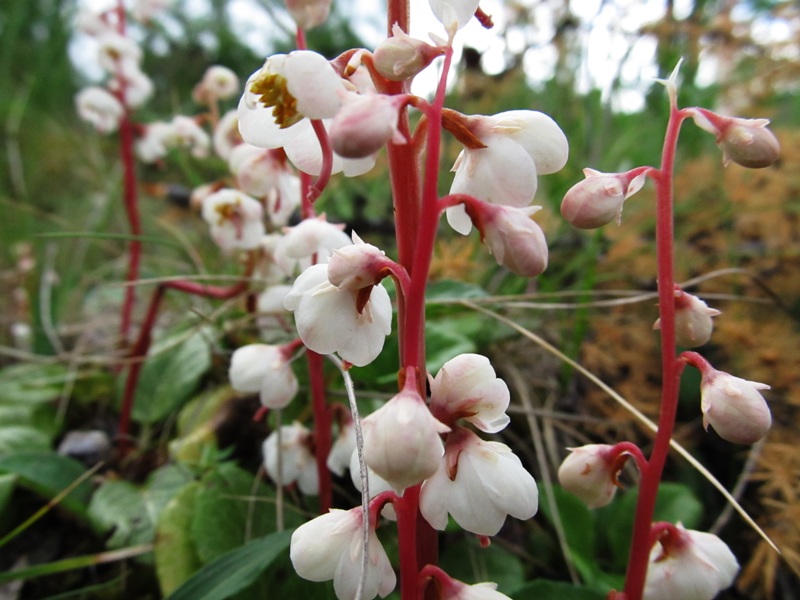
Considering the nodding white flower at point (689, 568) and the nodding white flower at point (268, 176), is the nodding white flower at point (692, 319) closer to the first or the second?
the nodding white flower at point (689, 568)

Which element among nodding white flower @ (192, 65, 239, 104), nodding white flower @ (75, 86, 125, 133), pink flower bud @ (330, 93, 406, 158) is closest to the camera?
pink flower bud @ (330, 93, 406, 158)

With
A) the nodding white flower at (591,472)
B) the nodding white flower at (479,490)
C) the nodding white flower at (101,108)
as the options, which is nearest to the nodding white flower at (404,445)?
the nodding white flower at (479,490)

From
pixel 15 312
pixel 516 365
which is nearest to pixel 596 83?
pixel 516 365

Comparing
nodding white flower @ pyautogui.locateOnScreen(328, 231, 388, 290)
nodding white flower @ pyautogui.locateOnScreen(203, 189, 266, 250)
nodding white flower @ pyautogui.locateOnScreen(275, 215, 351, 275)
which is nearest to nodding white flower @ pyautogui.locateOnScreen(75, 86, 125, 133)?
nodding white flower @ pyautogui.locateOnScreen(203, 189, 266, 250)

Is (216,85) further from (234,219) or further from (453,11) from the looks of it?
(453,11)

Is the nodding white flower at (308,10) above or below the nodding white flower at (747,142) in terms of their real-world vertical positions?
above

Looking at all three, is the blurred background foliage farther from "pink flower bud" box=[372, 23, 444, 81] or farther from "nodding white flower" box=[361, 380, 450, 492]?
"pink flower bud" box=[372, 23, 444, 81]

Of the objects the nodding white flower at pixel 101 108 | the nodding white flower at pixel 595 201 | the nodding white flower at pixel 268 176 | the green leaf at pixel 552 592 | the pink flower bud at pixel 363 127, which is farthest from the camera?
the nodding white flower at pixel 101 108

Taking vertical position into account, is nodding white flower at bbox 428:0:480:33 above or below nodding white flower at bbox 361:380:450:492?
above
